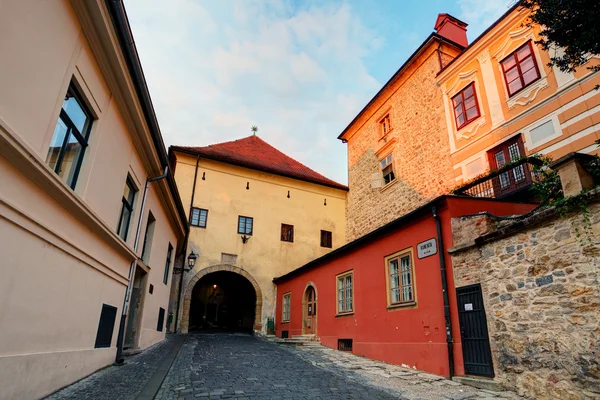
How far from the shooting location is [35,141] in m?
3.96

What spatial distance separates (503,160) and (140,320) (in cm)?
1189

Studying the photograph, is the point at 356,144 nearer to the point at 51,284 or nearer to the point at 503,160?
the point at 503,160

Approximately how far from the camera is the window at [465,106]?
527 inches

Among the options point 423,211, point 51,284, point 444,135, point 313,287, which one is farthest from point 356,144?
point 51,284

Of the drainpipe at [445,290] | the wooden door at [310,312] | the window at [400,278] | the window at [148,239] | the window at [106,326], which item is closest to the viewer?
the window at [106,326]

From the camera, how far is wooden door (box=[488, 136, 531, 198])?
10.2m

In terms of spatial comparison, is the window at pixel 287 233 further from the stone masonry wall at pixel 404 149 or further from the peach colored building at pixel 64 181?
the peach colored building at pixel 64 181

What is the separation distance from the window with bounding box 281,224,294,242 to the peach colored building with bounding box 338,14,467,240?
3.69 meters

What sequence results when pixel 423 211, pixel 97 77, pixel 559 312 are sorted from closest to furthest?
pixel 559 312 < pixel 97 77 < pixel 423 211

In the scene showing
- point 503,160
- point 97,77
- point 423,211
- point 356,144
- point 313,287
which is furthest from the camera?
point 356,144

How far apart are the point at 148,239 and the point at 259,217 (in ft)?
33.1

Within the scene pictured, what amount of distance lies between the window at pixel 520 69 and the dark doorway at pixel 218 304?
19517 millimetres

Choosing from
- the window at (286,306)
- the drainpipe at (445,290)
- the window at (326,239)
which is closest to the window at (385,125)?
the window at (326,239)

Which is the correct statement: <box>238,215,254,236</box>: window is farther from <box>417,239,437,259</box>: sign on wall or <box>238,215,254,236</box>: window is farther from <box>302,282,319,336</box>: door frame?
<box>417,239,437,259</box>: sign on wall
